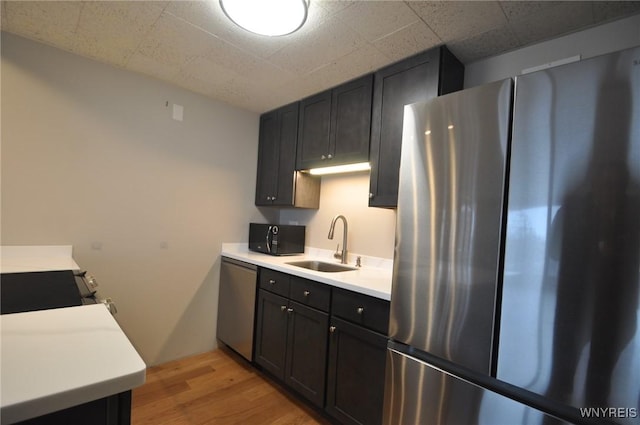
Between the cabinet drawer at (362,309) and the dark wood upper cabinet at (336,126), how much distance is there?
947mm

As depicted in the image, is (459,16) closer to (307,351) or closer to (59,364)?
(59,364)

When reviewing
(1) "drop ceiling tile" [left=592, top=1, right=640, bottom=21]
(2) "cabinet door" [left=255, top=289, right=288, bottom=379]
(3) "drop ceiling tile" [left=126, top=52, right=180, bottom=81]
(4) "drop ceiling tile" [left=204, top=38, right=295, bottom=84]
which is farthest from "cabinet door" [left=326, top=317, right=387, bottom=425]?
(3) "drop ceiling tile" [left=126, top=52, right=180, bottom=81]

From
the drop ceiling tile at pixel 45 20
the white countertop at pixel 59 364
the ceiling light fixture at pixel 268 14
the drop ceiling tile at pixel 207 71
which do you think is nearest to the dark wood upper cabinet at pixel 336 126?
the drop ceiling tile at pixel 207 71

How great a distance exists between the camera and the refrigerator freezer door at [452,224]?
1.07 meters

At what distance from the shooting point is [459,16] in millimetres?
1455

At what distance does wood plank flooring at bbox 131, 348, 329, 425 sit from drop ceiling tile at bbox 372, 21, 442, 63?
233cm

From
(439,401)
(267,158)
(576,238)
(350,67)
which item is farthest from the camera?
(267,158)

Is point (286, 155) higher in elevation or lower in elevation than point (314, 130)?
lower

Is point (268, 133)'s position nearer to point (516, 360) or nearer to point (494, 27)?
point (494, 27)

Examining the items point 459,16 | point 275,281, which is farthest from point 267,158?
point 459,16

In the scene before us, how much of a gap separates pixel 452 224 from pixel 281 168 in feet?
6.13

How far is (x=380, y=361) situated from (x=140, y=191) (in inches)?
84.8

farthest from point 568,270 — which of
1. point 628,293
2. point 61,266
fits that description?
point 61,266

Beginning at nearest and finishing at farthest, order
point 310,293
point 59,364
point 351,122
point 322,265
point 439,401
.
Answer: point 59,364 < point 439,401 < point 310,293 < point 351,122 < point 322,265
